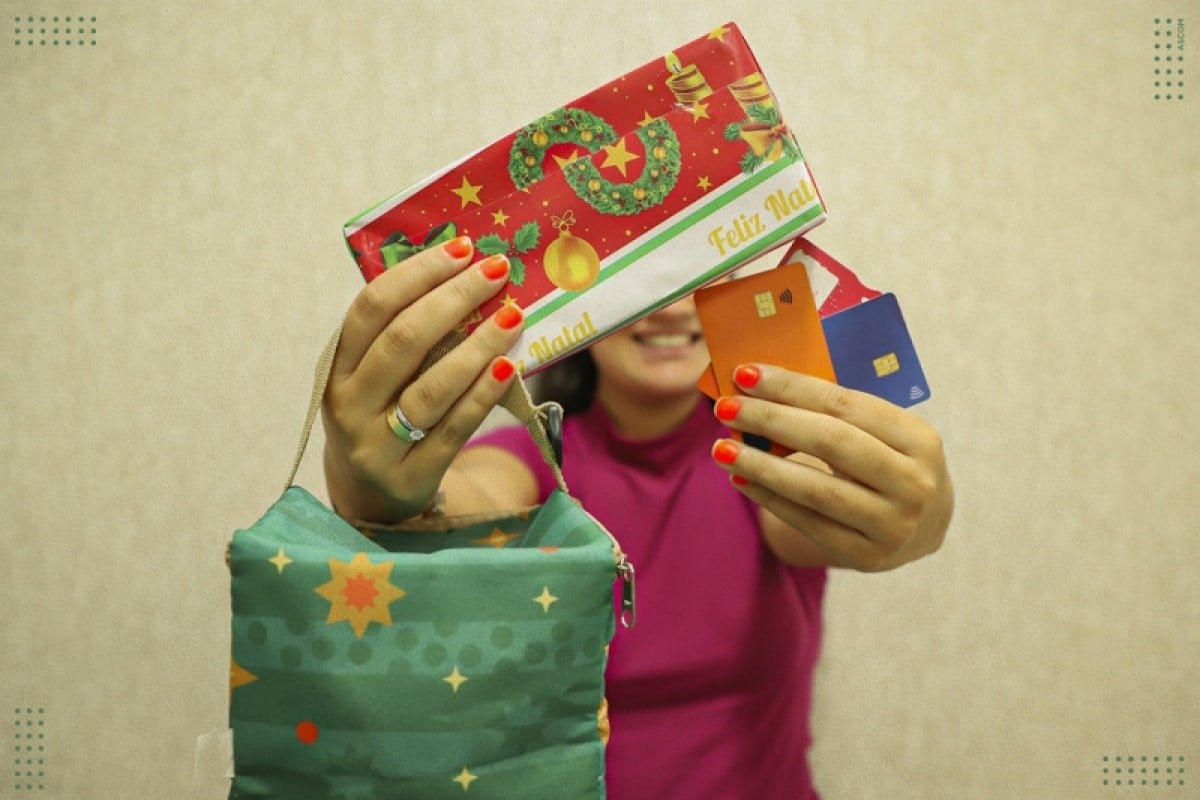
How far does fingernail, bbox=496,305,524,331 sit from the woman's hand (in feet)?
0.48

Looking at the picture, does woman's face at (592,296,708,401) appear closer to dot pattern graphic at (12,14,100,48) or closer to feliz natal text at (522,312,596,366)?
feliz natal text at (522,312,596,366)

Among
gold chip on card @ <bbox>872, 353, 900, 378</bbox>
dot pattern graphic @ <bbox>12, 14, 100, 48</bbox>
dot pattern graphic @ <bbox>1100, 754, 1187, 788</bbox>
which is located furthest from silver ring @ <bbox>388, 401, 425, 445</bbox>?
dot pattern graphic @ <bbox>1100, 754, 1187, 788</bbox>

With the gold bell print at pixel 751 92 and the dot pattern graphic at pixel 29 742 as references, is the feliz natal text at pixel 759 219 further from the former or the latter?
the dot pattern graphic at pixel 29 742

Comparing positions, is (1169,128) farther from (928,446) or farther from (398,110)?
(398,110)

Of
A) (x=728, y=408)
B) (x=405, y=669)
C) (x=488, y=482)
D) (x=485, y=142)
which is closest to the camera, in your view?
(x=405, y=669)

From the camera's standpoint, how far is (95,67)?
901 millimetres

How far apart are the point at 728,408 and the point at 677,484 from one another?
0.88 ft

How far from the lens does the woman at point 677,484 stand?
520 mm

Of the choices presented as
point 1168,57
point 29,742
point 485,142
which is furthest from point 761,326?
point 29,742

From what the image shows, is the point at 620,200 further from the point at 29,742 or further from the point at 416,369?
the point at 29,742

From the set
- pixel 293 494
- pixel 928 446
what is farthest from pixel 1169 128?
pixel 293 494

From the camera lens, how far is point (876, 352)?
552mm

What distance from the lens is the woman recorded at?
520 millimetres

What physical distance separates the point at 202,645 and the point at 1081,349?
1.08 meters
